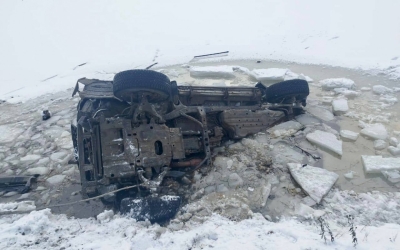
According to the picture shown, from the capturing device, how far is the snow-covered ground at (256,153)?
3.15 m

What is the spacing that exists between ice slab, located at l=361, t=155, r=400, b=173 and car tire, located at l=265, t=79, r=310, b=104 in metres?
1.65

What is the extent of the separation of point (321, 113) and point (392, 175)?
2028mm


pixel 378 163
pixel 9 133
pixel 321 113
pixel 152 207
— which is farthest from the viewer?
pixel 9 133

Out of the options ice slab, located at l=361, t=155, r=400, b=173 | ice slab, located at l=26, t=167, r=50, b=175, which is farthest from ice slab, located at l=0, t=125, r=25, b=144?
ice slab, located at l=361, t=155, r=400, b=173

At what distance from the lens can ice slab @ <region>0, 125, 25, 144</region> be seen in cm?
588

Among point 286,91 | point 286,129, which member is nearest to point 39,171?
point 286,129

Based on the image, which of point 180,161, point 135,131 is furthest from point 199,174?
point 135,131

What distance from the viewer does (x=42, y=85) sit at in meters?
9.74

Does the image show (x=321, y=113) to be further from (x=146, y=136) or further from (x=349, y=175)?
(x=146, y=136)

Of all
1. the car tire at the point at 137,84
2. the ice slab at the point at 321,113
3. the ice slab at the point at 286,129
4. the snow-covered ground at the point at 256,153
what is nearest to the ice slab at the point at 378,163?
the snow-covered ground at the point at 256,153

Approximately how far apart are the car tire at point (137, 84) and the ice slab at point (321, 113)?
312 cm

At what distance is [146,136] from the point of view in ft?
13.0

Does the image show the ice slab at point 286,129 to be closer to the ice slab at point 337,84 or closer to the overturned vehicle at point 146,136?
the overturned vehicle at point 146,136

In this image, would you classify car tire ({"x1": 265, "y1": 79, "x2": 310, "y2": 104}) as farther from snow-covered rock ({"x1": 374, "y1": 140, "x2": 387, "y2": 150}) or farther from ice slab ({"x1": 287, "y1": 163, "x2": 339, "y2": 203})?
ice slab ({"x1": 287, "y1": 163, "x2": 339, "y2": 203})
